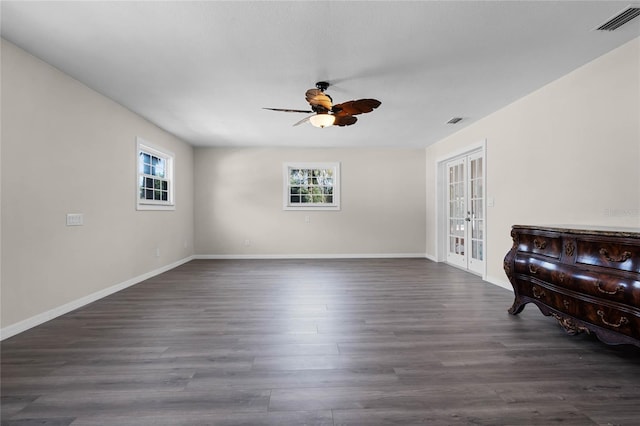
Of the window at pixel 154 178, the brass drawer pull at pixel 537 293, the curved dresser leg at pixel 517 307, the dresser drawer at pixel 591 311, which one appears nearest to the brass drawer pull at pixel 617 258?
the dresser drawer at pixel 591 311

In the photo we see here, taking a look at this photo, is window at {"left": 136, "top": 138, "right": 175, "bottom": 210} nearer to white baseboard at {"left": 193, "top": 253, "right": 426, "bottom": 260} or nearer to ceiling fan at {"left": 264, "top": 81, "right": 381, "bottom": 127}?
white baseboard at {"left": 193, "top": 253, "right": 426, "bottom": 260}

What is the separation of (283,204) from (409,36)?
4.65 m

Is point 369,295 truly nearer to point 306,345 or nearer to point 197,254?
point 306,345

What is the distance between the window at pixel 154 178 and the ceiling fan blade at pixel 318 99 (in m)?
2.99

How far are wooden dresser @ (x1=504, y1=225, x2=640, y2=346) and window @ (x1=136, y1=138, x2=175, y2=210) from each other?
495 cm

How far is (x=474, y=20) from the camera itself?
2.16m

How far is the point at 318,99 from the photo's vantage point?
2.91 meters

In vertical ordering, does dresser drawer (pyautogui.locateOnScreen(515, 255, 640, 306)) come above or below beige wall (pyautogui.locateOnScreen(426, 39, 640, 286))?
below

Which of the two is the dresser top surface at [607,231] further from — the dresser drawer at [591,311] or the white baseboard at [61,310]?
the white baseboard at [61,310]

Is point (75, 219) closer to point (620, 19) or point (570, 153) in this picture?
point (620, 19)

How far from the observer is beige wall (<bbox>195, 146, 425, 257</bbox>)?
6531 millimetres

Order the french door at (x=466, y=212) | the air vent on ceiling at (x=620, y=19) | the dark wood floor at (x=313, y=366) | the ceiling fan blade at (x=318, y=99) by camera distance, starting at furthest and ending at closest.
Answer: the french door at (x=466, y=212)
the ceiling fan blade at (x=318, y=99)
the air vent on ceiling at (x=620, y=19)
the dark wood floor at (x=313, y=366)

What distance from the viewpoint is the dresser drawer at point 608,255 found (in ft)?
6.19

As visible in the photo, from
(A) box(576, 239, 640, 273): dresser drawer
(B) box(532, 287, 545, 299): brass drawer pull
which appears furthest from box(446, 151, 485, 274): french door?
(A) box(576, 239, 640, 273): dresser drawer
